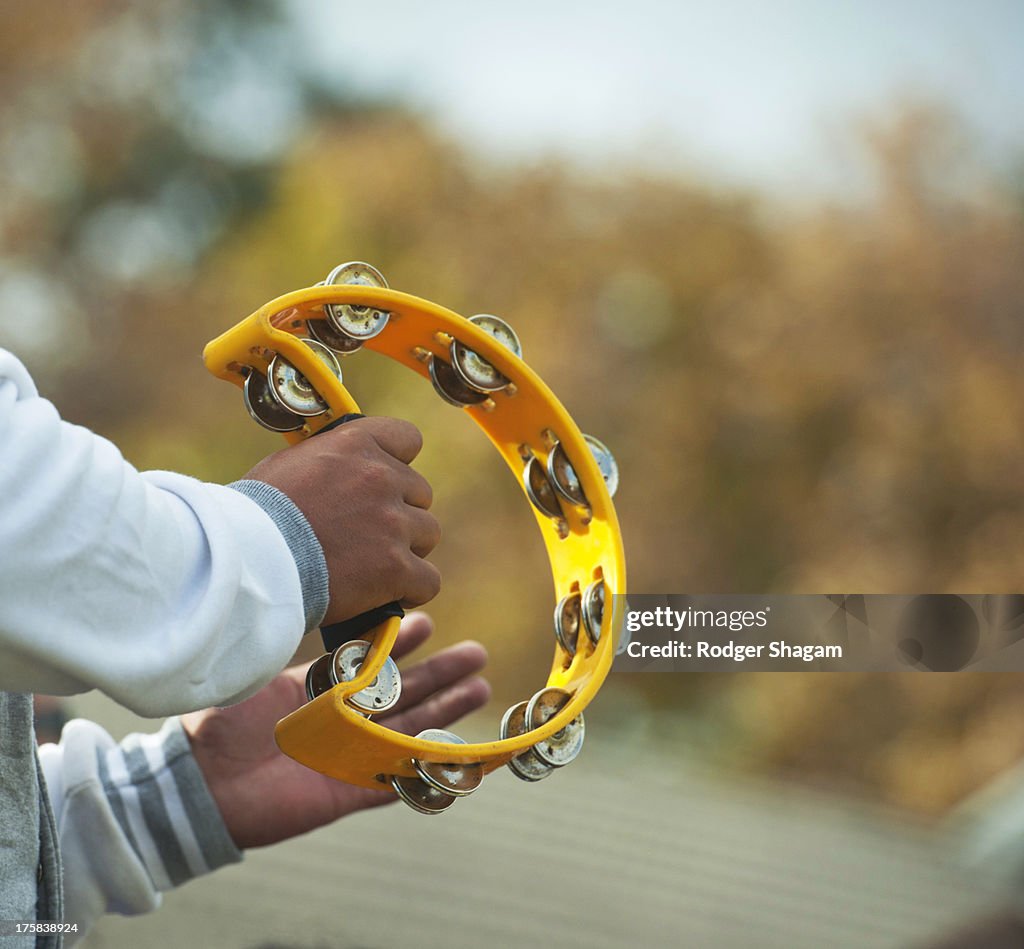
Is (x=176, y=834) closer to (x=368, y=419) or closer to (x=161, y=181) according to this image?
(x=368, y=419)

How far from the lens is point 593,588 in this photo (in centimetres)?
113

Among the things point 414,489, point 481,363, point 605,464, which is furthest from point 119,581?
point 605,464

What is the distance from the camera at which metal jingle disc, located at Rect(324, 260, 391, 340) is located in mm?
1017

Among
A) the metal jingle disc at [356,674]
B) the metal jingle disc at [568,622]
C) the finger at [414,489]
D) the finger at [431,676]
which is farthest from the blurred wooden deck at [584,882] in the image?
the finger at [414,489]

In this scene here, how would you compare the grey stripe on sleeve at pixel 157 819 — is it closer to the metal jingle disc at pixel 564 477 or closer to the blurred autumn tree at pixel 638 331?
the metal jingle disc at pixel 564 477

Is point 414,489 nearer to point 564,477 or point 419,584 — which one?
point 419,584

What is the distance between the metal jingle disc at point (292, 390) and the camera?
3.03ft

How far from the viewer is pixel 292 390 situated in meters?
0.93

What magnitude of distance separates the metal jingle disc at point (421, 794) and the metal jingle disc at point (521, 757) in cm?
8

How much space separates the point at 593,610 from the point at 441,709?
11.2 inches

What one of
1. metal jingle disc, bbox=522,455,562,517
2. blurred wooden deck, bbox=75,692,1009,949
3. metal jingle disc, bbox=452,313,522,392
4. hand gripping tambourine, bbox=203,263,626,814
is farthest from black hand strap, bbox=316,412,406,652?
blurred wooden deck, bbox=75,692,1009,949

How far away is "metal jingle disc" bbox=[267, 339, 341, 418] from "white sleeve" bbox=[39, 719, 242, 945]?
20.5 inches

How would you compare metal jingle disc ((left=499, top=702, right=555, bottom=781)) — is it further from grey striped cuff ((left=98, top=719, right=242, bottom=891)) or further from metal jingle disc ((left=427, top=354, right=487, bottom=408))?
grey striped cuff ((left=98, top=719, right=242, bottom=891))

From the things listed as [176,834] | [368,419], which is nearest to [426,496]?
[368,419]
